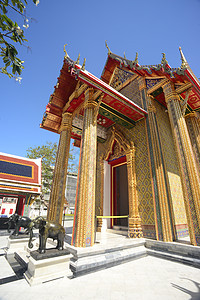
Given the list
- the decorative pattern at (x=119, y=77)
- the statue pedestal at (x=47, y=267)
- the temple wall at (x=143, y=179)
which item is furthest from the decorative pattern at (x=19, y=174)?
the decorative pattern at (x=119, y=77)

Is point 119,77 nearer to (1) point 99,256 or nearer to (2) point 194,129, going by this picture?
(2) point 194,129

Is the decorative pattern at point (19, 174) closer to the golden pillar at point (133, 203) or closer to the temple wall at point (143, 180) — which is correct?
the golden pillar at point (133, 203)

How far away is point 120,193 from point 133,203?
2096mm

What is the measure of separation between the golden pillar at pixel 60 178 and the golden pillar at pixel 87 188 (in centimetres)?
179

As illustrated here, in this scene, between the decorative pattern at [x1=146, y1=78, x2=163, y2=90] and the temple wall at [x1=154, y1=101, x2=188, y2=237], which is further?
the decorative pattern at [x1=146, y1=78, x2=163, y2=90]

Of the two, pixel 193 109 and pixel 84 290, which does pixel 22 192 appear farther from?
pixel 193 109

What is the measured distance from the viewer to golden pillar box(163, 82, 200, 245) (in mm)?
3596

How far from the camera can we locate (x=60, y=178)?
18.3ft

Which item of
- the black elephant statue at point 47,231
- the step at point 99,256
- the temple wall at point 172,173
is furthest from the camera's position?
the temple wall at point 172,173

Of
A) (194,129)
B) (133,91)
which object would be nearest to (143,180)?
(194,129)

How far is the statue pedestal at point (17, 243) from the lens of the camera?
396cm

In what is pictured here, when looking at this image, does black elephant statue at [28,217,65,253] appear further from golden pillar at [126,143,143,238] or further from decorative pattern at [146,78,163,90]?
decorative pattern at [146,78,163,90]

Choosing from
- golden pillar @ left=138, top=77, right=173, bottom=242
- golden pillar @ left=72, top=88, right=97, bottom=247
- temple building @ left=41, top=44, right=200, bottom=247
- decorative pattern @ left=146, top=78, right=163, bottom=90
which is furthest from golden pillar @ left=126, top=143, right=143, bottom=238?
decorative pattern @ left=146, top=78, right=163, bottom=90

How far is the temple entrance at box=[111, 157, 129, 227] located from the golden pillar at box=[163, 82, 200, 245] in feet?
9.48
